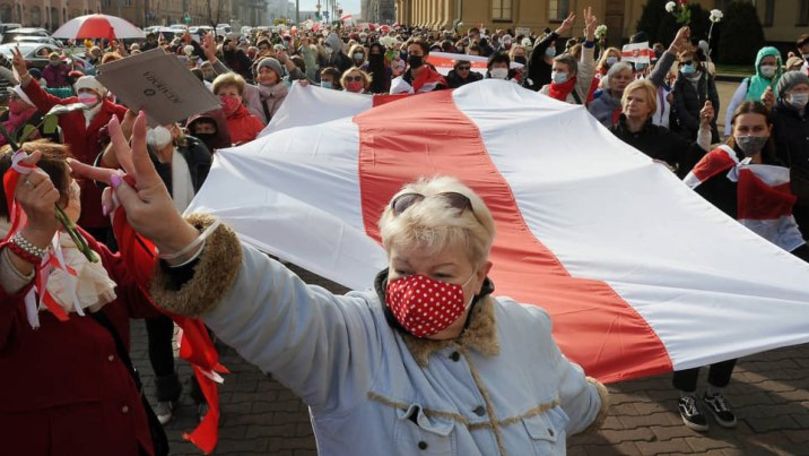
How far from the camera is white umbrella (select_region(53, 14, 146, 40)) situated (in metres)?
12.2

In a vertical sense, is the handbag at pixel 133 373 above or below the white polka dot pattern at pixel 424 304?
below

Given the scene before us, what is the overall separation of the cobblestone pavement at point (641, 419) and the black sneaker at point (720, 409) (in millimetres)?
49

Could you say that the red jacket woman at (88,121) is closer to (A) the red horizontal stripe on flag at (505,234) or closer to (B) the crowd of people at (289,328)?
(A) the red horizontal stripe on flag at (505,234)

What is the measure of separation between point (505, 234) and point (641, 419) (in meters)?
1.66

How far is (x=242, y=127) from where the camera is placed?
6996 mm

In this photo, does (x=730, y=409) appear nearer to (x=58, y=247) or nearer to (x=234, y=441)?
(x=234, y=441)

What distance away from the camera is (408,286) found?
6.01 feet

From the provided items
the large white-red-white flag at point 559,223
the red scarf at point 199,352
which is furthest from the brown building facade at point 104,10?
the red scarf at point 199,352

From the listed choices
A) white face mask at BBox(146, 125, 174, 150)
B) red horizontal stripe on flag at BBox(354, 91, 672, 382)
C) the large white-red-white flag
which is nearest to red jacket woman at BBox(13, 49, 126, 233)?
white face mask at BBox(146, 125, 174, 150)

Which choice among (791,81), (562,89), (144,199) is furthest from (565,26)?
(144,199)

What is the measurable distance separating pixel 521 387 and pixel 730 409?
3215mm

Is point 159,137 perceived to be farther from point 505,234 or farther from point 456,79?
point 456,79

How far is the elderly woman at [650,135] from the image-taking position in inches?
212

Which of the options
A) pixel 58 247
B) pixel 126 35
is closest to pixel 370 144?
pixel 58 247
